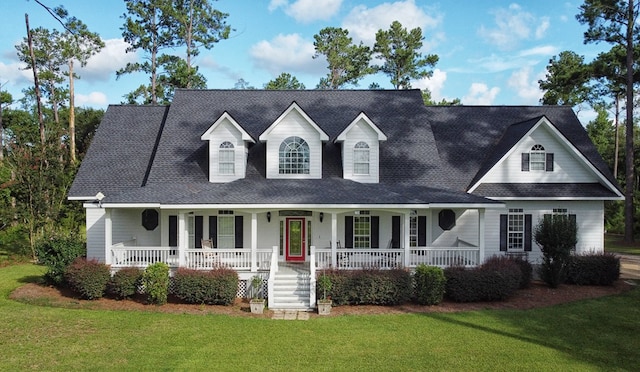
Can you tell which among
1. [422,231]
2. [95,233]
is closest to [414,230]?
[422,231]

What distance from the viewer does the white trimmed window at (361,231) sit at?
20.3 m

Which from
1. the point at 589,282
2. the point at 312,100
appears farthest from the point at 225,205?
the point at 589,282

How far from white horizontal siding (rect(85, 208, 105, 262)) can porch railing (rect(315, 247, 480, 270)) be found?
9840 mm

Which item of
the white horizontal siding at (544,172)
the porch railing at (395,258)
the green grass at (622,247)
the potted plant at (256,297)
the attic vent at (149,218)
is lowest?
the green grass at (622,247)

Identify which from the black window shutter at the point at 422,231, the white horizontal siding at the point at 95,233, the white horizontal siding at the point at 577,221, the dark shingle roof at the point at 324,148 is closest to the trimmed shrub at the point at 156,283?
the dark shingle roof at the point at 324,148

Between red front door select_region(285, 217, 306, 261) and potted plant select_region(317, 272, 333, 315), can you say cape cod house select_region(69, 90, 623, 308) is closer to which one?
red front door select_region(285, 217, 306, 261)

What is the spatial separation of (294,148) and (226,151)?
3.01 m

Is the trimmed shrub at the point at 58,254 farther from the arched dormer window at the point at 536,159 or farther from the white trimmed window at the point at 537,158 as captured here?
the white trimmed window at the point at 537,158

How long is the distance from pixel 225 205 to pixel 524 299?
11.4 m

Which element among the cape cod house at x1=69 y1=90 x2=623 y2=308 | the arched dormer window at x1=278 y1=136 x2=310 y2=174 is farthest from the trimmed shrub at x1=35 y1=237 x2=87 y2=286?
the arched dormer window at x1=278 y1=136 x2=310 y2=174

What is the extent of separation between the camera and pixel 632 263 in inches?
982

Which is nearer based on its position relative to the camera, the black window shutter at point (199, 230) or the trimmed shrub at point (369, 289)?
the trimmed shrub at point (369, 289)

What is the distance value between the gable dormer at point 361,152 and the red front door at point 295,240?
10.1ft

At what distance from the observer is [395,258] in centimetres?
1808
